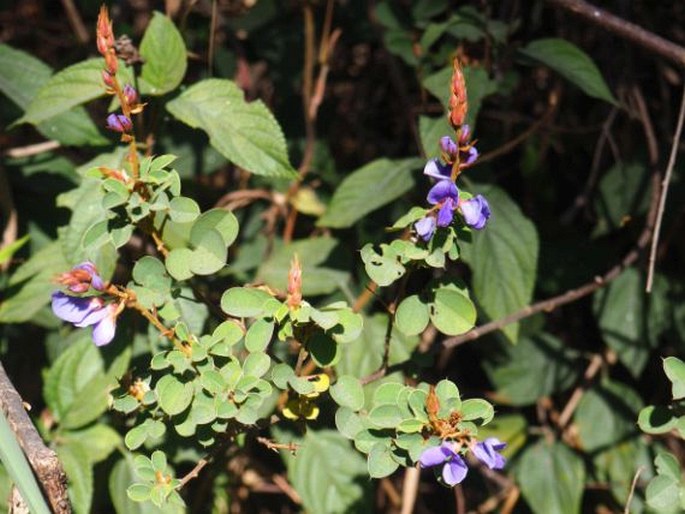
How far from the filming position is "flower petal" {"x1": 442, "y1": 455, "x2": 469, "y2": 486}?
3.63 feet

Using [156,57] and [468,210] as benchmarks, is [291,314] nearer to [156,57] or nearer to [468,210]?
[468,210]

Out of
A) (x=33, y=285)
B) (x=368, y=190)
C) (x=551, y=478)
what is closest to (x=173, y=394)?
(x=33, y=285)

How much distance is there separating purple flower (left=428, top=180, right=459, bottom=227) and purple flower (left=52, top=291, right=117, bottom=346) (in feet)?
1.34

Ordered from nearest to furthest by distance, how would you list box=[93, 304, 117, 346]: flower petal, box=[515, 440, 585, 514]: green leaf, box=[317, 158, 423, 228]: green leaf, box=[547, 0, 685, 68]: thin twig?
box=[93, 304, 117, 346]: flower petal, box=[547, 0, 685, 68]: thin twig, box=[317, 158, 423, 228]: green leaf, box=[515, 440, 585, 514]: green leaf

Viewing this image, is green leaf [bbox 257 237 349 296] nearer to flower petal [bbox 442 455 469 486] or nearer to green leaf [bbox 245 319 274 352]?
green leaf [bbox 245 319 274 352]

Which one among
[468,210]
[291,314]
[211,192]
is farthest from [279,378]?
[211,192]

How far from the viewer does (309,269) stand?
5.91ft

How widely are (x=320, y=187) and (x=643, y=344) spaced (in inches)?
29.1

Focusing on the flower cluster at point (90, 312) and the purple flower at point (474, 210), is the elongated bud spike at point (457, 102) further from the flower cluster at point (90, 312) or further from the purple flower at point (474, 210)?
the flower cluster at point (90, 312)

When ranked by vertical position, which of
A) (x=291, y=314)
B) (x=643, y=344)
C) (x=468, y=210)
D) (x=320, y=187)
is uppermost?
(x=468, y=210)

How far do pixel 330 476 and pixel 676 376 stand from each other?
0.71 meters

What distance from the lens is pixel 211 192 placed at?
6.46ft

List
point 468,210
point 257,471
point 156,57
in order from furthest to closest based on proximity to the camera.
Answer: point 257,471 < point 156,57 < point 468,210

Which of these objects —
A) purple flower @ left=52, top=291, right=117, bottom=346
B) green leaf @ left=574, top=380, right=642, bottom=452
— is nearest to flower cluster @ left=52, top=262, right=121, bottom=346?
purple flower @ left=52, top=291, right=117, bottom=346
